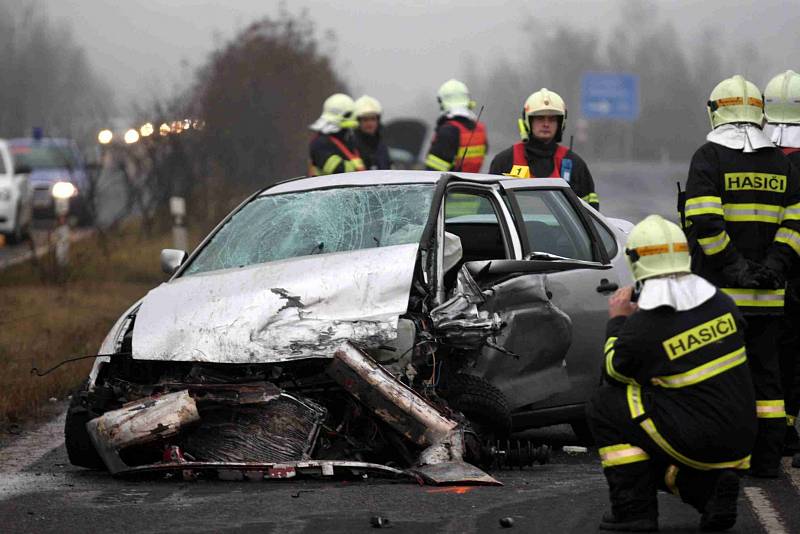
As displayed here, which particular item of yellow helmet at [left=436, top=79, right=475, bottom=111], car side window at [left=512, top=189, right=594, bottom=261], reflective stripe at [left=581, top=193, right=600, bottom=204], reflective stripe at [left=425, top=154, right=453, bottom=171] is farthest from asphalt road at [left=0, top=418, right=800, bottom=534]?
yellow helmet at [left=436, top=79, right=475, bottom=111]

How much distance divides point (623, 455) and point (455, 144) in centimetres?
714

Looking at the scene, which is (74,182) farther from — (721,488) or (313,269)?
(721,488)

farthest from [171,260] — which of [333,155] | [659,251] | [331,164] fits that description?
[333,155]

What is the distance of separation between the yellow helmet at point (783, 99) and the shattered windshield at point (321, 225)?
1.83 meters

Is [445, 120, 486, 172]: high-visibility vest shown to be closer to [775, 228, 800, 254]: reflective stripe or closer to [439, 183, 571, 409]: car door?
[439, 183, 571, 409]: car door

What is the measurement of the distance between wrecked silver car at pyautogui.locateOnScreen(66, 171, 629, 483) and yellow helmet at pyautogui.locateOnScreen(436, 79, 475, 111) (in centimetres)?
442

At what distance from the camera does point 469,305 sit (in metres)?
8.04

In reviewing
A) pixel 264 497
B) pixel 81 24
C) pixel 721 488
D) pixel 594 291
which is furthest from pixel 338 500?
pixel 81 24

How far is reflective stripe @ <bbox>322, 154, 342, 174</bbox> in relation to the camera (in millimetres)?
14103

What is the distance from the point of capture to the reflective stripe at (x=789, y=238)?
821cm

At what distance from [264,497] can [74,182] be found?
610 inches

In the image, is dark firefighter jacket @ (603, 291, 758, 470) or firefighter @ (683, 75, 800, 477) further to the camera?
firefighter @ (683, 75, 800, 477)

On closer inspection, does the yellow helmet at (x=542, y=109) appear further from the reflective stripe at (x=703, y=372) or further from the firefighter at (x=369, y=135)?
the reflective stripe at (x=703, y=372)

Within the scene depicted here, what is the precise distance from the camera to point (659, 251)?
6488mm
